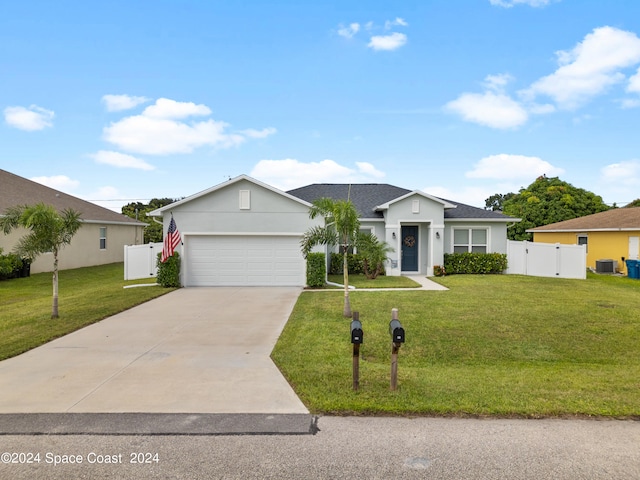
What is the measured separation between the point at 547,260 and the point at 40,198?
26.4 meters

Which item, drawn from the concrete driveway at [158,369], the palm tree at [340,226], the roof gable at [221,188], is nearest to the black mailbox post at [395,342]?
the concrete driveway at [158,369]

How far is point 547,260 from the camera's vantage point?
18109mm

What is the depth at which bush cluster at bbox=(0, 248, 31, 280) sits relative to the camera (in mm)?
16531

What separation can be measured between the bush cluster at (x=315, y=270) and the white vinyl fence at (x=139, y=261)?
760 centimetres

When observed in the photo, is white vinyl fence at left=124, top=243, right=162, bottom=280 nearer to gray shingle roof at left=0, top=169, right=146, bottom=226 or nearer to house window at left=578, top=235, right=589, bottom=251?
gray shingle roof at left=0, top=169, right=146, bottom=226

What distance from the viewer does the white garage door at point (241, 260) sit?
1551 centimetres

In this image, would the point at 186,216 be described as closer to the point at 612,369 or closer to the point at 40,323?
the point at 40,323

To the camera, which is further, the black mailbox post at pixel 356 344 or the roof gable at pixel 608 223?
the roof gable at pixel 608 223

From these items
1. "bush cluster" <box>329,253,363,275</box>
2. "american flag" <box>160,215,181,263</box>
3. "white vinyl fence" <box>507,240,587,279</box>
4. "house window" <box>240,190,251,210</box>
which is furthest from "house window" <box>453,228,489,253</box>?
"american flag" <box>160,215,181,263</box>

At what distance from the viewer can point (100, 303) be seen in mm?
11422

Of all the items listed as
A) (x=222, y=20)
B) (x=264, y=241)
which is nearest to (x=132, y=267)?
(x=264, y=241)

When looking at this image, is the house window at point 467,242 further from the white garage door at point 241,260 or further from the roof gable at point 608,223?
the white garage door at point 241,260

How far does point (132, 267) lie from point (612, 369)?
1773 centimetres

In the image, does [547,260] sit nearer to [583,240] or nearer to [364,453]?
[583,240]
